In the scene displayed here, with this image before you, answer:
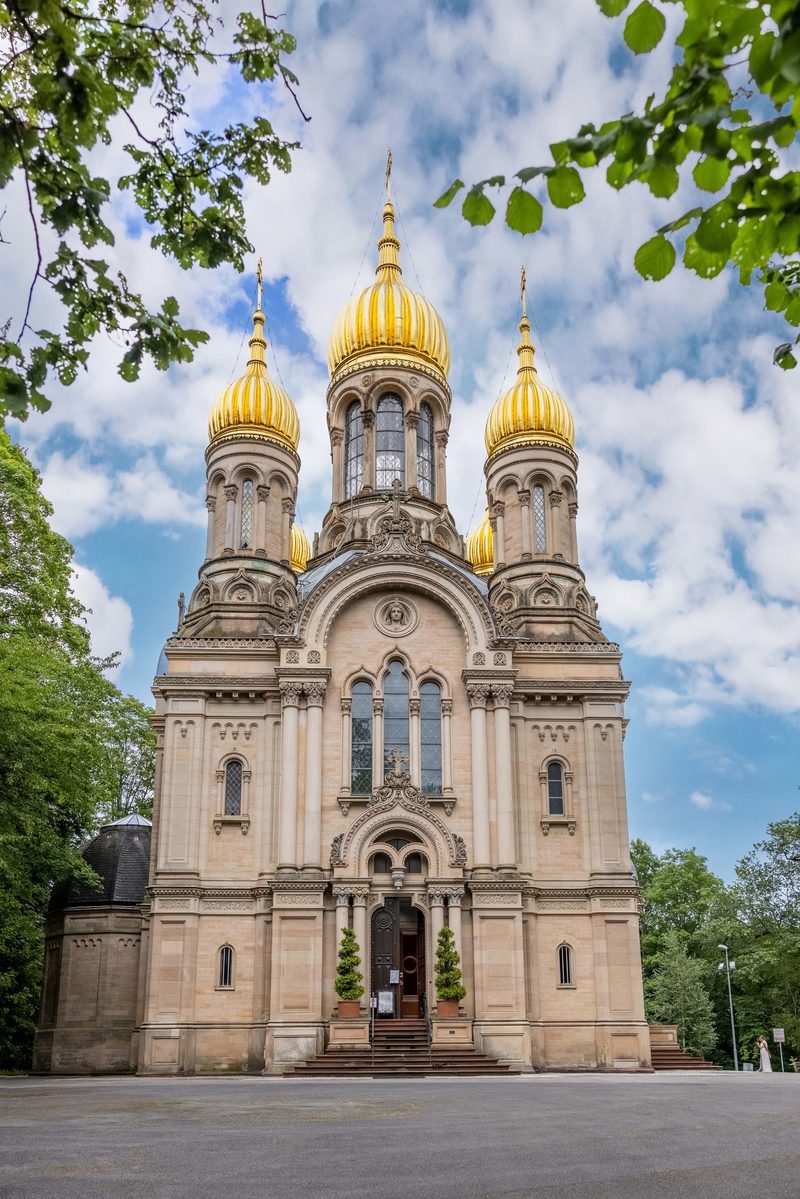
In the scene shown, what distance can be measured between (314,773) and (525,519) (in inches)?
524

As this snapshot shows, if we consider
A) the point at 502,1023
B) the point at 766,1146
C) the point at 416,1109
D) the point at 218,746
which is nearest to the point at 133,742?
the point at 218,746

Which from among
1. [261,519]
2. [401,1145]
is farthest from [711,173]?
[261,519]

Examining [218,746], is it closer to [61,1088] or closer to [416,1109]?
[61,1088]

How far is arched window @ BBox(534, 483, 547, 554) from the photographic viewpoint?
42.4 m

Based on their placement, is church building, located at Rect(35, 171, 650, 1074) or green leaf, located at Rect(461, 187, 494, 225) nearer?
green leaf, located at Rect(461, 187, 494, 225)

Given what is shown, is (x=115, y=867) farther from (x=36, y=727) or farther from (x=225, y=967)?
(x=36, y=727)

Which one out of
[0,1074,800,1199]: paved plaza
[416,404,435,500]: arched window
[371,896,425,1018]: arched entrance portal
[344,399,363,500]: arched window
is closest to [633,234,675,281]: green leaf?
[0,1074,800,1199]: paved plaza

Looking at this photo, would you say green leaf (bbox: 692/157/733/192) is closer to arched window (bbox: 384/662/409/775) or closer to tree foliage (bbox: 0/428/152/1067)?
tree foliage (bbox: 0/428/152/1067)

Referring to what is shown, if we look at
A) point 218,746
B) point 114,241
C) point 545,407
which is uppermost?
→ point 545,407

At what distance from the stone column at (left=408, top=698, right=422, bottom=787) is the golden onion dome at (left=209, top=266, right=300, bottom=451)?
491 inches

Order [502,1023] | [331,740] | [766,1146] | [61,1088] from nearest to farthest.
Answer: [766,1146] < [61,1088] < [502,1023] < [331,740]

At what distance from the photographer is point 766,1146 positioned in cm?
1260

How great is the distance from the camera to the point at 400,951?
3366cm

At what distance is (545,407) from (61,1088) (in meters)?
28.6
